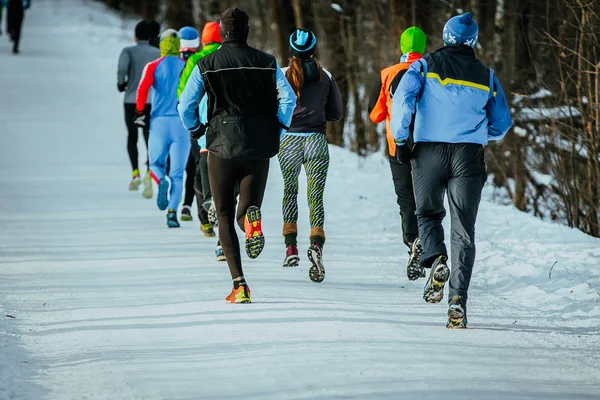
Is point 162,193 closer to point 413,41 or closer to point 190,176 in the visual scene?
point 190,176

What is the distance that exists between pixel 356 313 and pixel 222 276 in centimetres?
174

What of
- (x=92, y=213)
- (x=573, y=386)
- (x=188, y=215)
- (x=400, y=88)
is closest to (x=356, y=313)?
(x=400, y=88)

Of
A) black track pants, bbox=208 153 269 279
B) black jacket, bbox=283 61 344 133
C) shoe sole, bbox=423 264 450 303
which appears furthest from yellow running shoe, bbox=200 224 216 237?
shoe sole, bbox=423 264 450 303

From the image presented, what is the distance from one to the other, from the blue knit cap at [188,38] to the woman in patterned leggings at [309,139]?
197cm

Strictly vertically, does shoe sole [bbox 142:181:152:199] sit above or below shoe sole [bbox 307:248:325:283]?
below

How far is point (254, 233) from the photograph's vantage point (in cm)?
712

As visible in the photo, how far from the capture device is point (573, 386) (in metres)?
5.10

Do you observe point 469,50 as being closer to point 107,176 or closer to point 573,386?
point 573,386

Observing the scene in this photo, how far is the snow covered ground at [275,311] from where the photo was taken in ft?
16.8

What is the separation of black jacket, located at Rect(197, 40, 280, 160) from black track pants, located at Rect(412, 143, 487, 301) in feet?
3.67

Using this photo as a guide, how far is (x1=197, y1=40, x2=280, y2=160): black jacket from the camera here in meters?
6.91

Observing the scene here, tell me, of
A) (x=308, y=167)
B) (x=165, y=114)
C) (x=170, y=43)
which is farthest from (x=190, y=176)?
(x=308, y=167)

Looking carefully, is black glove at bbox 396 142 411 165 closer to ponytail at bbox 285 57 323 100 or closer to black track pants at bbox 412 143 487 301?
black track pants at bbox 412 143 487 301

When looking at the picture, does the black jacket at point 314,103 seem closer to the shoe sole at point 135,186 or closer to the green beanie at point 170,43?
the green beanie at point 170,43
